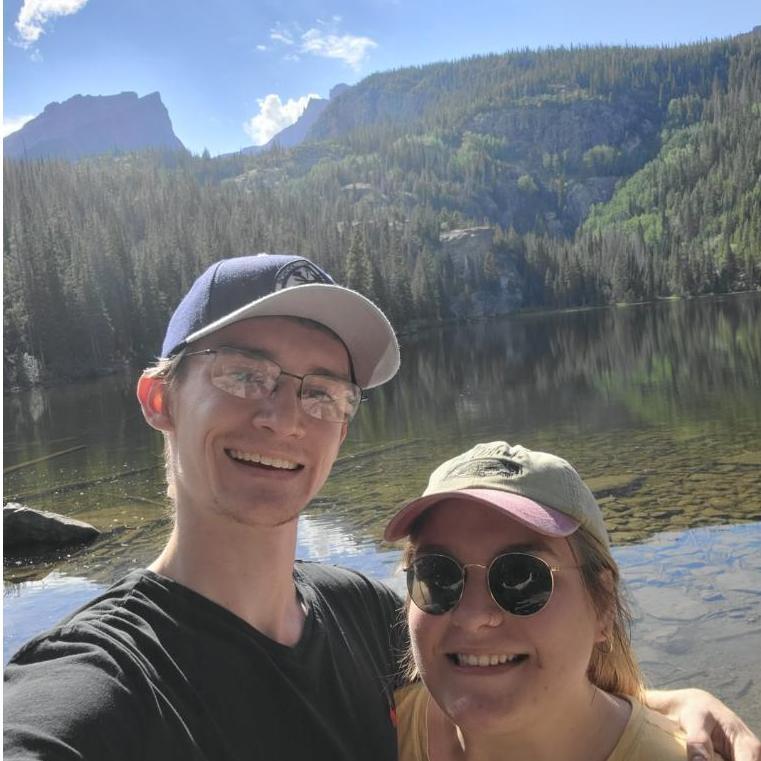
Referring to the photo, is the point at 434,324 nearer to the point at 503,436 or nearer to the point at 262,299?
the point at 503,436

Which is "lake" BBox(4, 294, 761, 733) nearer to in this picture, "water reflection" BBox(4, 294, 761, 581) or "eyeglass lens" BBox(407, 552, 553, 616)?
"water reflection" BBox(4, 294, 761, 581)

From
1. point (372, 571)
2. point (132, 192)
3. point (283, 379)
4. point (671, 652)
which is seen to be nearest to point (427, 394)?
→ point (372, 571)

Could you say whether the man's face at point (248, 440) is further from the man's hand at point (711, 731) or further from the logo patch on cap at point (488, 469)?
the man's hand at point (711, 731)

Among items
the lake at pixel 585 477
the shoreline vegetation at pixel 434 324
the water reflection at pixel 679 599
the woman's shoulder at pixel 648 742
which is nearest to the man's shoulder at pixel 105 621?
the woman's shoulder at pixel 648 742

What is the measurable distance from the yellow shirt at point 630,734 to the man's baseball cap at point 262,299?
1278mm

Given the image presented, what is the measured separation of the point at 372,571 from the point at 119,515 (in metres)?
6.45

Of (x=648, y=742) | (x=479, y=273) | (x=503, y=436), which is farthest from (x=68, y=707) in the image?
(x=479, y=273)

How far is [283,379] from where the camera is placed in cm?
261

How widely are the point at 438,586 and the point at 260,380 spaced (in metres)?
0.86

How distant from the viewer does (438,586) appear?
2354 mm

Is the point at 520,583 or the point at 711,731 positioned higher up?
the point at 520,583

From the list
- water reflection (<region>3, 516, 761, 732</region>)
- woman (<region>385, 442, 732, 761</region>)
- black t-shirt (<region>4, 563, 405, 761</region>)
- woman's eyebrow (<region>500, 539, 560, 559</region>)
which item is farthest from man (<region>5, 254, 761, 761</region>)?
water reflection (<region>3, 516, 761, 732</region>)

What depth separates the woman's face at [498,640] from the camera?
2.22m

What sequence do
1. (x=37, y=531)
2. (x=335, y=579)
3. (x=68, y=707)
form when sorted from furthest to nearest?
(x=37, y=531), (x=335, y=579), (x=68, y=707)
